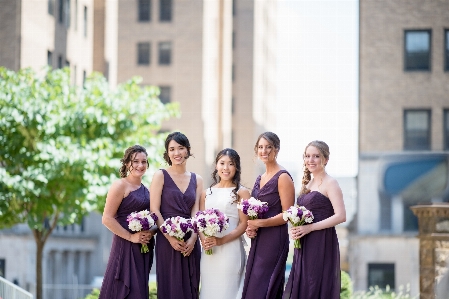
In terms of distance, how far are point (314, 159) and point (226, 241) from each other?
1.43m

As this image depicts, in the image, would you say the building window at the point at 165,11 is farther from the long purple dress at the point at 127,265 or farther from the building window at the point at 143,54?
the long purple dress at the point at 127,265

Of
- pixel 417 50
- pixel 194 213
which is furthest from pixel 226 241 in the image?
pixel 417 50

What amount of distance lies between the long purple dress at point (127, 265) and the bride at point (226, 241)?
66 centimetres

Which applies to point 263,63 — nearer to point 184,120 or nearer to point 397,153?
point 184,120

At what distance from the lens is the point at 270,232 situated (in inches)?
390

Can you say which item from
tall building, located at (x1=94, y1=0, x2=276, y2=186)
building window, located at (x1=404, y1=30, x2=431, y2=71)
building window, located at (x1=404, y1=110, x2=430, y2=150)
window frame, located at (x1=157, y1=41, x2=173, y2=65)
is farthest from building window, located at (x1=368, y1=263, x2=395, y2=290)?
window frame, located at (x1=157, y1=41, x2=173, y2=65)

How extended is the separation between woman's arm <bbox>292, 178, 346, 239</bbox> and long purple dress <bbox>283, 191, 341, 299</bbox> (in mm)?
87

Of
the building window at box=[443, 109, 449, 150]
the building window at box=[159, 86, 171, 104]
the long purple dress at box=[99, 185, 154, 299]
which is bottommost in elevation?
the long purple dress at box=[99, 185, 154, 299]

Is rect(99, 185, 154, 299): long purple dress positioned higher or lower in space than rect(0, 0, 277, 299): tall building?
lower

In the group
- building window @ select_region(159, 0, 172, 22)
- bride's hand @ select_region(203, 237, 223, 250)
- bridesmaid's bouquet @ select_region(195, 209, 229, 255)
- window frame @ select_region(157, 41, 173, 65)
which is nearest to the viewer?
bridesmaid's bouquet @ select_region(195, 209, 229, 255)

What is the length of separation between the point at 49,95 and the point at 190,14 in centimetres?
3518

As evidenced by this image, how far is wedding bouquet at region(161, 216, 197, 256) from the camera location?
9.66 metres

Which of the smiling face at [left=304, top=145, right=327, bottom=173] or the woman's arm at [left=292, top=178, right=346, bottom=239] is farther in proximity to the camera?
the smiling face at [left=304, top=145, right=327, bottom=173]

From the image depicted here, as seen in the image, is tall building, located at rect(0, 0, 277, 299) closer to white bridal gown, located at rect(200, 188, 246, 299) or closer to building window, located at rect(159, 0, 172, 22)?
building window, located at rect(159, 0, 172, 22)
